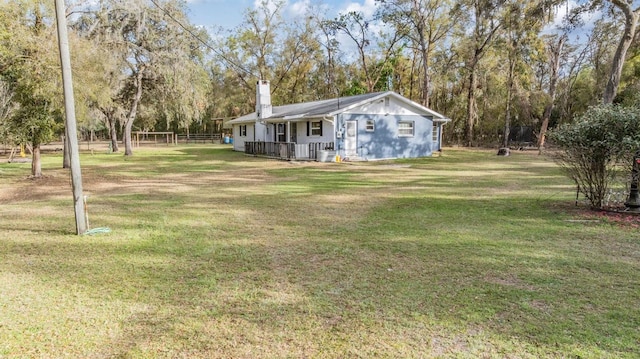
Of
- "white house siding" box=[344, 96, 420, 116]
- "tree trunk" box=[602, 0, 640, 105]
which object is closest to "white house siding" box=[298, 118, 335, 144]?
"white house siding" box=[344, 96, 420, 116]

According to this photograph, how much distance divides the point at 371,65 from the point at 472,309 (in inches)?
1638

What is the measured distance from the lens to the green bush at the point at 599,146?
6.46 metres

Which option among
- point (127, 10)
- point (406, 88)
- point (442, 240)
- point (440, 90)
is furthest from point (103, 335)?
point (406, 88)

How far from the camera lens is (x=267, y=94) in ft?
84.9

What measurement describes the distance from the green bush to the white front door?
519 inches

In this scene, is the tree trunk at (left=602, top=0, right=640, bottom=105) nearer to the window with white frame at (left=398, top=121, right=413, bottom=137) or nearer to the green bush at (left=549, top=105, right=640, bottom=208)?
the green bush at (left=549, top=105, right=640, bottom=208)

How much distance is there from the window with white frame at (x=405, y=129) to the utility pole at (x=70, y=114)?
1833 centimetres

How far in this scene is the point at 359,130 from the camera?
68.0 ft

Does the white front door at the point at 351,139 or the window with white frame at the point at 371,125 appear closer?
A: the white front door at the point at 351,139

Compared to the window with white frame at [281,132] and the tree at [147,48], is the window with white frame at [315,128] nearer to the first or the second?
the window with white frame at [281,132]

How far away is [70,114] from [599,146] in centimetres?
831

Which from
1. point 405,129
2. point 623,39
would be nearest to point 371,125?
point 405,129

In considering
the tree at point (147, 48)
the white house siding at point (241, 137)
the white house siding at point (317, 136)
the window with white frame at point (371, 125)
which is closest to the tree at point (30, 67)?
the tree at point (147, 48)

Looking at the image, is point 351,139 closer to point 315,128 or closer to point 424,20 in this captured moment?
point 315,128
